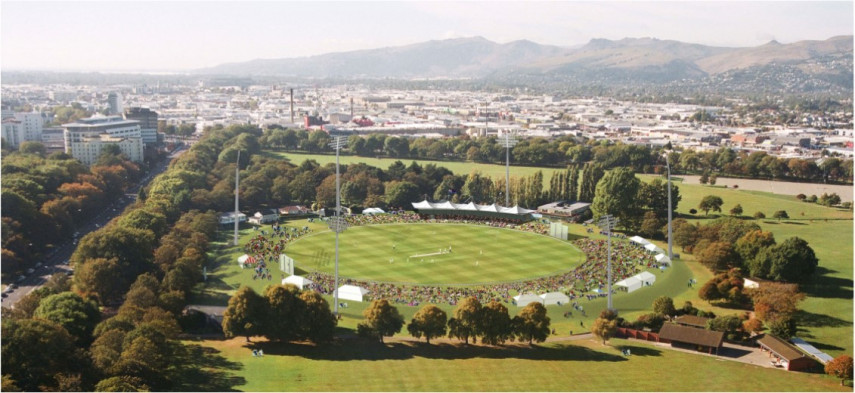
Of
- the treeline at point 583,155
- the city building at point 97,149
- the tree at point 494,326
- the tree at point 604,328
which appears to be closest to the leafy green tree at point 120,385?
the tree at point 494,326

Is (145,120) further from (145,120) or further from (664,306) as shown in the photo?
(664,306)

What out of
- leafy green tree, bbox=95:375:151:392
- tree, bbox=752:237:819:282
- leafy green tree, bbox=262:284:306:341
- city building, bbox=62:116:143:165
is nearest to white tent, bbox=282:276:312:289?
leafy green tree, bbox=262:284:306:341

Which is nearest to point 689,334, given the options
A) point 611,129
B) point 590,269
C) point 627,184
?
point 590,269

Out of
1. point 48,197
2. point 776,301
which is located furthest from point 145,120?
point 776,301

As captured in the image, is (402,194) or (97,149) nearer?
(402,194)

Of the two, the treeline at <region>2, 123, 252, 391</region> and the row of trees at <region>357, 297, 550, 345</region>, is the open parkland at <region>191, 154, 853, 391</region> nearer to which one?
the row of trees at <region>357, 297, 550, 345</region>
